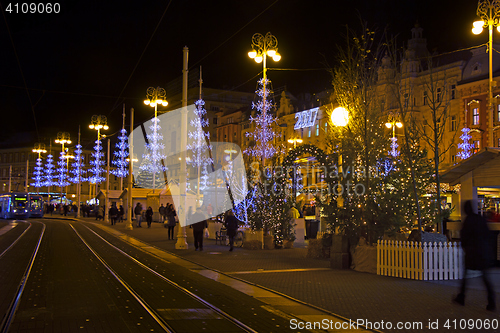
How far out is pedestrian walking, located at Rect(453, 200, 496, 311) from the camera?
8625 millimetres

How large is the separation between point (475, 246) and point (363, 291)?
8.86ft

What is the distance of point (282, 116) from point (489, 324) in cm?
6203

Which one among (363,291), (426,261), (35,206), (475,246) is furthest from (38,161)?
(475,246)

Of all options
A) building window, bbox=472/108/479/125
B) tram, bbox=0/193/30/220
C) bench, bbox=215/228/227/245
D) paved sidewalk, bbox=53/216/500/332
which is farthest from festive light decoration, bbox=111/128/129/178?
paved sidewalk, bbox=53/216/500/332

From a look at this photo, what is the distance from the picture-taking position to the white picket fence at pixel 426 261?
12.0 m

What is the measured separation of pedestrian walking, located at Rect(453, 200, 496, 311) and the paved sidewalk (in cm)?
56

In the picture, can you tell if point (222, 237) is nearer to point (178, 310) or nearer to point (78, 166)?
point (178, 310)

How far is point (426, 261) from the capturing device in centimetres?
1200

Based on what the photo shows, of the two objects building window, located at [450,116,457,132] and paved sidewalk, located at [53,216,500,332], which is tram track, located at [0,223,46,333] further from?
building window, located at [450,116,457,132]

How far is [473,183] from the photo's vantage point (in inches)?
643

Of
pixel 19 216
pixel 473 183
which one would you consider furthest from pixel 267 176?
pixel 19 216

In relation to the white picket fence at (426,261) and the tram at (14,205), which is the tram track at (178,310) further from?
the tram at (14,205)

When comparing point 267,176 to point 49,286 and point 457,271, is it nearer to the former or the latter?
point 457,271

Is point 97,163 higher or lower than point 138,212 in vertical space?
higher
